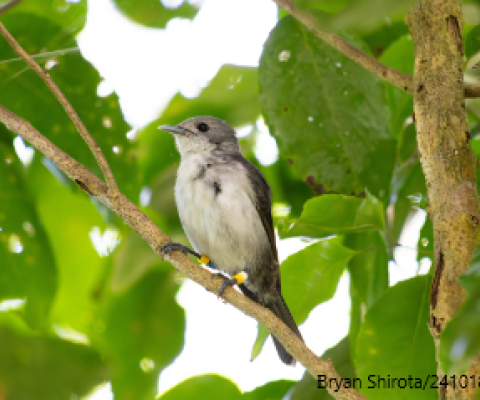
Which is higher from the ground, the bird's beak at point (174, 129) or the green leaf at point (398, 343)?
the bird's beak at point (174, 129)

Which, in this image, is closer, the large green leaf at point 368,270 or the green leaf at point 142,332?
the large green leaf at point 368,270

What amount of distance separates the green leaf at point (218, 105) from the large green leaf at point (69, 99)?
467 millimetres

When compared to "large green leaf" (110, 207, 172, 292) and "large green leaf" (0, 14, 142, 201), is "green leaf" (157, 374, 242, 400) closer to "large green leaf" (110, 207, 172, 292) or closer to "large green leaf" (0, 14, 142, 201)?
"large green leaf" (110, 207, 172, 292)

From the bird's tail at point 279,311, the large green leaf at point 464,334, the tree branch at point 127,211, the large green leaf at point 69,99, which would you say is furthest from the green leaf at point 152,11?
the large green leaf at point 464,334

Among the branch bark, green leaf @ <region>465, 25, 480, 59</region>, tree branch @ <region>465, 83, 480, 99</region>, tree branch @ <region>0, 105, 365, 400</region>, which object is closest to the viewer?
the branch bark

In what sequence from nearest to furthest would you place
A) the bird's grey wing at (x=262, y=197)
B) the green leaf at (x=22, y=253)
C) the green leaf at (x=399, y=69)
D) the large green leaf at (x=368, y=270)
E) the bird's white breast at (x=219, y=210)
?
the large green leaf at (x=368, y=270)
the green leaf at (x=22, y=253)
the green leaf at (x=399, y=69)
the bird's white breast at (x=219, y=210)
the bird's grey wing at (x=262, y=197)

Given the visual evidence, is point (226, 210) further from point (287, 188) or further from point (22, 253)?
point (22, 253)

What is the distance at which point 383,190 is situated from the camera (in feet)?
8.13

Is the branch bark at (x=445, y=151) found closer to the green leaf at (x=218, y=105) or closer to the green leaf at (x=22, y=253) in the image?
the green leaf at (x=218, y=105)

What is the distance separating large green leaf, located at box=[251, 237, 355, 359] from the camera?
2.23 meters

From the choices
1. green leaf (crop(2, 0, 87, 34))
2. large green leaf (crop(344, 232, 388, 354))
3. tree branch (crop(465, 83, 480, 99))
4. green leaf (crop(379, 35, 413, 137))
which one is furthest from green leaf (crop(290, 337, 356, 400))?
green leaf (crop(2, 0, 87, 34))

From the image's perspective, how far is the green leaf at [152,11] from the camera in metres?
2.85

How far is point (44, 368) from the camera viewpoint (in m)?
2.23

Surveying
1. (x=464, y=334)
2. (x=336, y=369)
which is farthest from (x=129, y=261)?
(x=464, y=334)
